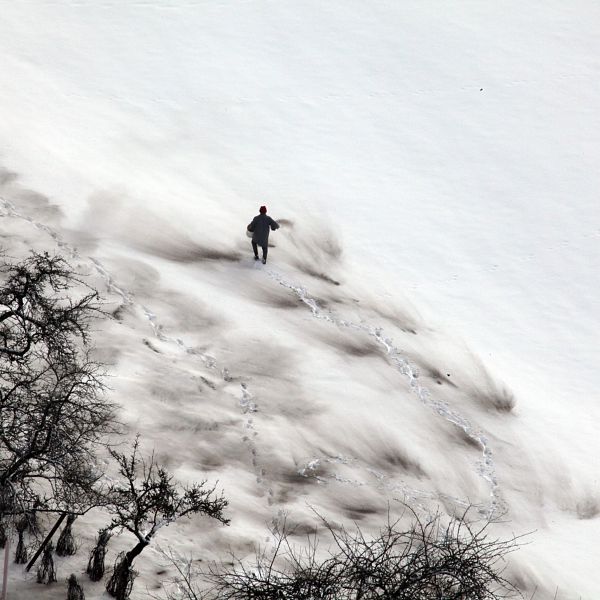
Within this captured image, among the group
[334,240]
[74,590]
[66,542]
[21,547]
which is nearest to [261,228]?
[334,240]

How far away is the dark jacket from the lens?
15.4 metres

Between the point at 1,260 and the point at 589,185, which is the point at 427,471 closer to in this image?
the point at 1,260

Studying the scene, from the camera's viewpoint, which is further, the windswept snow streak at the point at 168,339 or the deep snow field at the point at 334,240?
the deep snow field at the point at 334,240

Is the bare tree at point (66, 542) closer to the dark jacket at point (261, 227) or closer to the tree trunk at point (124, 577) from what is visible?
the tree trunk at point (124, 577)

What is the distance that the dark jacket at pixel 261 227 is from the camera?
50.6 feet

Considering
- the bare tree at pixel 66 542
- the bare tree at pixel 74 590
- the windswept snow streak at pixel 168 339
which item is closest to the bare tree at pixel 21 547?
the bare tree at pixel 66 542

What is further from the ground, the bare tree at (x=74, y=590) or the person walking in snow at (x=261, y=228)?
the person walking in snow at (x=261, y=228)

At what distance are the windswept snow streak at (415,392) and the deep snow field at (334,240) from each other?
5cm

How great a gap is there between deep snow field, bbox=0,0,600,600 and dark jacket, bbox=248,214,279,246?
1.95 ft

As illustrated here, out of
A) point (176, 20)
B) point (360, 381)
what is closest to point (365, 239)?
point (360, 381)

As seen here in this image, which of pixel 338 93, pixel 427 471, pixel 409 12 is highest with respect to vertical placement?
pixel 409 12

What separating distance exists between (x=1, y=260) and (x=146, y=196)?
430 cm

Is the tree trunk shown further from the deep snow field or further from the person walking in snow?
the person walking in snow

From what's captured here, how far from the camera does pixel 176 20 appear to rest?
2539 centimetres
